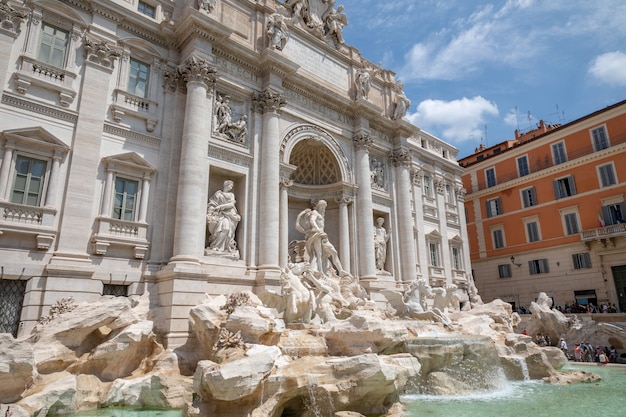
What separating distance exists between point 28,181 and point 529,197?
28.8m

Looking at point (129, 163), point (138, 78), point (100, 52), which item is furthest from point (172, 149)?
point (100, 52)

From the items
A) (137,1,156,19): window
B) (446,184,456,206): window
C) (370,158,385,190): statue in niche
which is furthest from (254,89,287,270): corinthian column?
(446,184,456,206): window

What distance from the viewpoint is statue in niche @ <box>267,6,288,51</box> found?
54.3ft

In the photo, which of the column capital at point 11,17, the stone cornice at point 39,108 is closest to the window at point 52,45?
the column capital at point 11,17

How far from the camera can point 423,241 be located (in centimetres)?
2298

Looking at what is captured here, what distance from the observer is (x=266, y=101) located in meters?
16.0

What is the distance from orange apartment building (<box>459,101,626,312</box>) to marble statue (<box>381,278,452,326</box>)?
1430 cm

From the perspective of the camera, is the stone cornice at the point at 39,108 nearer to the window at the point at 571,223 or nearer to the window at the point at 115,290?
the window at the point at 115,290

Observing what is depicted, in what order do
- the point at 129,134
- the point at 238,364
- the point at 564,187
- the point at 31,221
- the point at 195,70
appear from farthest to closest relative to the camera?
the point at 564,187, the point at 195,70, the point at 129,134, the point at 31,221, the point at 238,364

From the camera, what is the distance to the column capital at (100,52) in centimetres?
1259

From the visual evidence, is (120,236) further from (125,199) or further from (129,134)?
(129,134)

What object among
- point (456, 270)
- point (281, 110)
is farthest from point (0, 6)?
point (456, 270)

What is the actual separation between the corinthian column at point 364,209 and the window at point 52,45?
12231 mm

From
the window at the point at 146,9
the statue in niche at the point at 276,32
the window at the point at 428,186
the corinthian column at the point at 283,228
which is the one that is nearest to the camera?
the window at the point at 146,9
